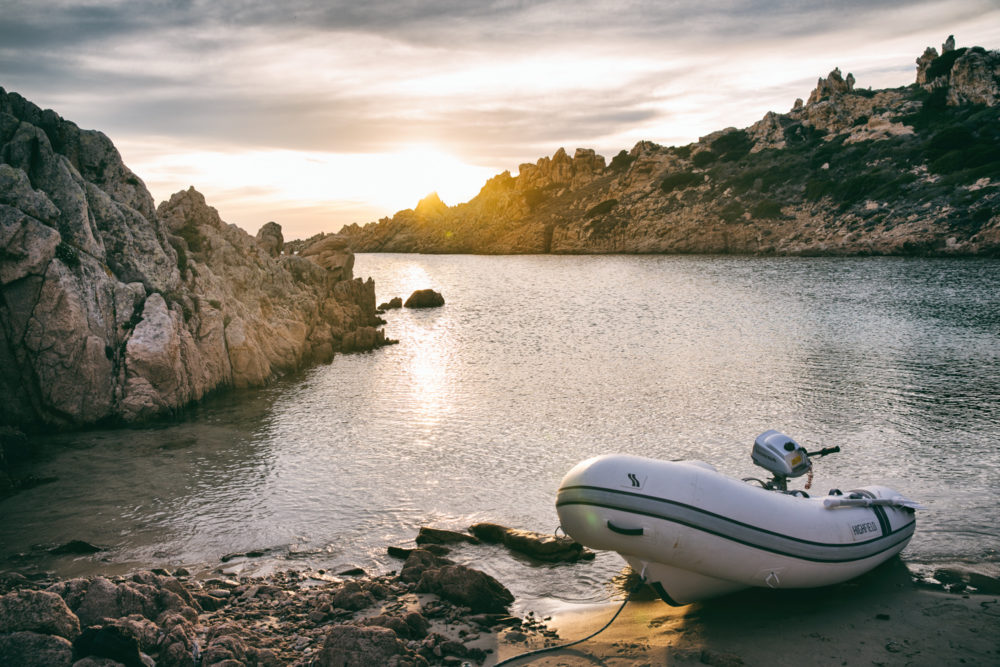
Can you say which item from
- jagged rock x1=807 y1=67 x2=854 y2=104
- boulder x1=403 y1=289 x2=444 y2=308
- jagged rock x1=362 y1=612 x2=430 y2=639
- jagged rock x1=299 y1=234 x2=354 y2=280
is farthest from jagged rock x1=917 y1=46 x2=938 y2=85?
jagged rock x1=362 y1=612 x2=430 y2=639

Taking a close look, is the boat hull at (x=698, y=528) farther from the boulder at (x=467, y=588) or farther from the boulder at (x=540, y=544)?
the boulder at (x=540, y=544)

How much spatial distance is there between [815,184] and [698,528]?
8755cm

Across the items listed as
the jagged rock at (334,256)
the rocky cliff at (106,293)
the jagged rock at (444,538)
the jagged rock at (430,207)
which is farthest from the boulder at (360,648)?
the jagged rock at (430,207)

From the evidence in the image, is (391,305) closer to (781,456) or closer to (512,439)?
(512,439)

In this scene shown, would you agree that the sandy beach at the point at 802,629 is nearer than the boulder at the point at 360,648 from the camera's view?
No

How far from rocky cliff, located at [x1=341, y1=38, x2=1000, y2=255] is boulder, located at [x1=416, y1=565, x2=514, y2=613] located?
64.1 m

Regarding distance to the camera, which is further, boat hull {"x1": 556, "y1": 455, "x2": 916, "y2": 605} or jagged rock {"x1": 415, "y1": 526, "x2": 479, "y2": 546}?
jagged rock {"x1": 415, "y1": 526, "x2": 479, "y2": 546}

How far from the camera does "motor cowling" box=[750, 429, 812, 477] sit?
28.6ft

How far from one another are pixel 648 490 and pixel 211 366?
17750 millimetres

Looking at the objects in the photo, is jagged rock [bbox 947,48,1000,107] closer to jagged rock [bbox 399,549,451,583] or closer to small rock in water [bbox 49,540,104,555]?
jagged rock [bbox 399,549,451,583]

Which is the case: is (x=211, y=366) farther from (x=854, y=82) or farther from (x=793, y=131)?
(x=854, y=82)

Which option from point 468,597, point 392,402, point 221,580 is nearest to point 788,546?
point 468,597

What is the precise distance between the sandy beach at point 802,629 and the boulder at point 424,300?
Answer: 43.1m

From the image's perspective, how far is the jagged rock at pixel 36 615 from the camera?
18.3ft
